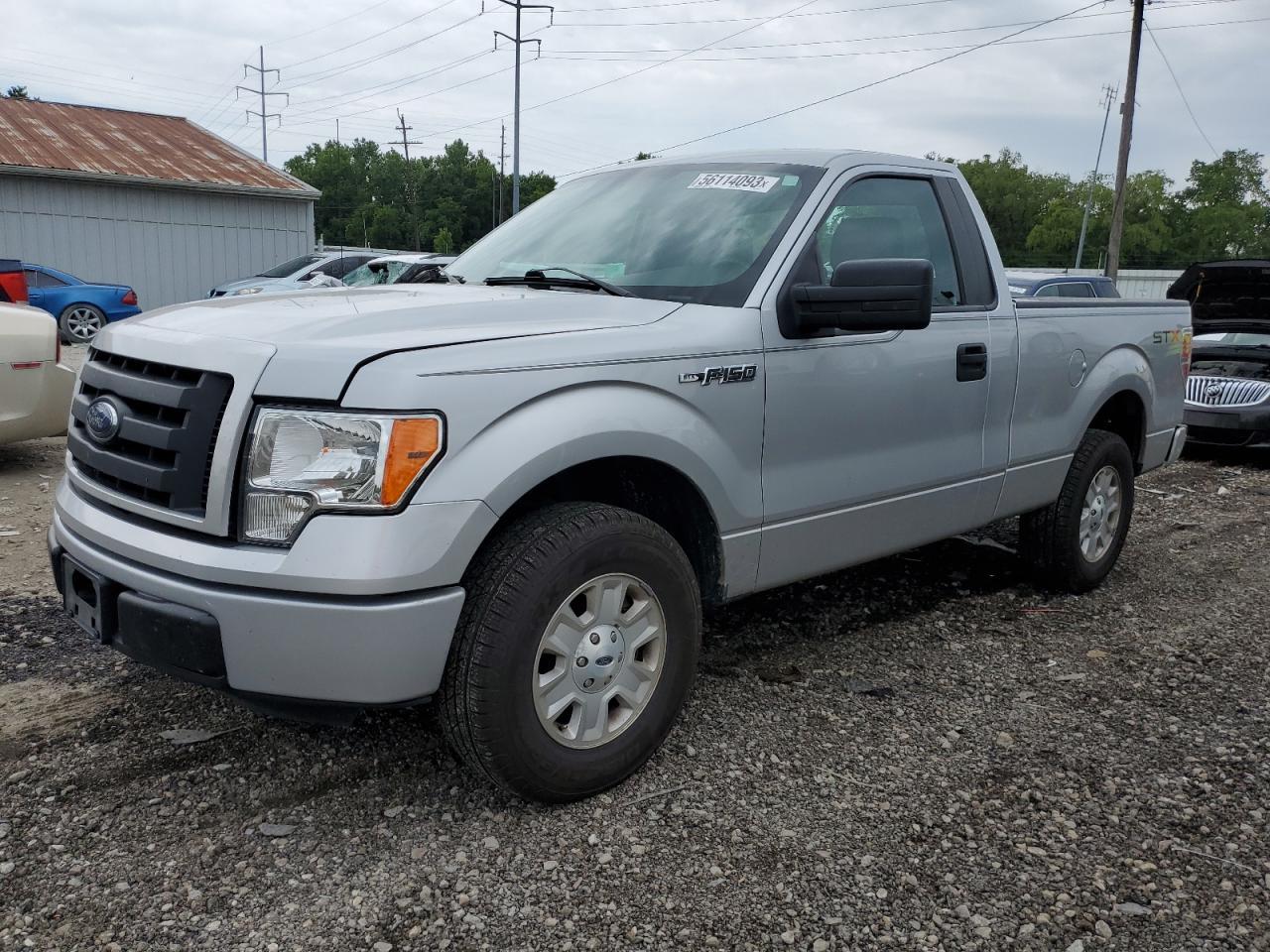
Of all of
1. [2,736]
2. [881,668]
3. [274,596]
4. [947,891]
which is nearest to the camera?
[274,596]

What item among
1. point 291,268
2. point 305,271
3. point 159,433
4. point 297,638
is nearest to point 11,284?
point 159,433

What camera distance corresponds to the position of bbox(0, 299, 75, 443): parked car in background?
6320 mm

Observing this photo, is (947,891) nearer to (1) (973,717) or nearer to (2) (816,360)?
(1) (973,717)

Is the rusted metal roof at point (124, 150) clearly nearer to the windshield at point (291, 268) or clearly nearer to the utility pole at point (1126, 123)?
the windshield at point (291, 268)

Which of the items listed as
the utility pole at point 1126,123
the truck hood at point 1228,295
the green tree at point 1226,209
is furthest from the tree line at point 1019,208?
the truck hood at point 1228,295

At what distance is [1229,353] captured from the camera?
9.57 meters

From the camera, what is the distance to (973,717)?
371 centimetres

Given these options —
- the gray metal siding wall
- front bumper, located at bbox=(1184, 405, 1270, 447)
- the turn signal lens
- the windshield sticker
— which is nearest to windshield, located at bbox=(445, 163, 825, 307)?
the windshield sticker

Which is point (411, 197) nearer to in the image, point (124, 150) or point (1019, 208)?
point (1019, 208)

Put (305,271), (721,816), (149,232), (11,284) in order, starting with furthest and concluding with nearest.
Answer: (149,232) → (305,271) → (11,284) → (721,816)

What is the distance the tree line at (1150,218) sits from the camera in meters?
85.8

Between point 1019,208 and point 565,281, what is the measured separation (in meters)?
106

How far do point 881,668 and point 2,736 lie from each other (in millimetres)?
2994

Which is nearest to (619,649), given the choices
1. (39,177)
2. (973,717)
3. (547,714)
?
(547,714)
